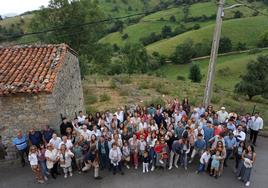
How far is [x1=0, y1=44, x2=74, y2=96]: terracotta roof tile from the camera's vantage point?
12.6 metres

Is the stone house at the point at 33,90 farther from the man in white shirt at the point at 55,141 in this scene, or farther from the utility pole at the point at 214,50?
the utility pole at the point at 214,50

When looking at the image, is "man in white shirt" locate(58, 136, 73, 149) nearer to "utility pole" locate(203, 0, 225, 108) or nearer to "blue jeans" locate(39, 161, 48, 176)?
"blue jeans" locate(39, 161, 48, 176)

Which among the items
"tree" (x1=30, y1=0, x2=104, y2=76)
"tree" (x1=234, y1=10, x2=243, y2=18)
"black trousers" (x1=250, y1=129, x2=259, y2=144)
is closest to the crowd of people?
"black trousers" (x1=250, y1=129, x2=259, y2=144)

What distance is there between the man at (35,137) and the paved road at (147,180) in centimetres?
130

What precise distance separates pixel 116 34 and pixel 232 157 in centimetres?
7179

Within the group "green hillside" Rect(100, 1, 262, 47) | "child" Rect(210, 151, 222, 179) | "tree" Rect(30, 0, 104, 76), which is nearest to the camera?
"child" Rect(210, 151, 222, 179)

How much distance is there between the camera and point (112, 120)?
44.6 ft

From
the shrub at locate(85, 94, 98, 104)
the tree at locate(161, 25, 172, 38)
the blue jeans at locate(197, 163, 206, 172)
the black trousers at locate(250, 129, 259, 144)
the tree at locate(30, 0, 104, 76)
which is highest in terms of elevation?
the tree at locate(161, 25, 172, 38)

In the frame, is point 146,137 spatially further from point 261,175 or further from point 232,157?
point 261,175

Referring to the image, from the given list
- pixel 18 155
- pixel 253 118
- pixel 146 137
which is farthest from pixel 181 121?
pixel 18 155

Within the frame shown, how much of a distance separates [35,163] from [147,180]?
438cm

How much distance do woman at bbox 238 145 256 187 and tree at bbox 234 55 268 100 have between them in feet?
58.3

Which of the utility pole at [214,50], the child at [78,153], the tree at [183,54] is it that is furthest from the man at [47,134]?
the tree at [183,54]

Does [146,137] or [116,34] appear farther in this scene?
[116,34]
